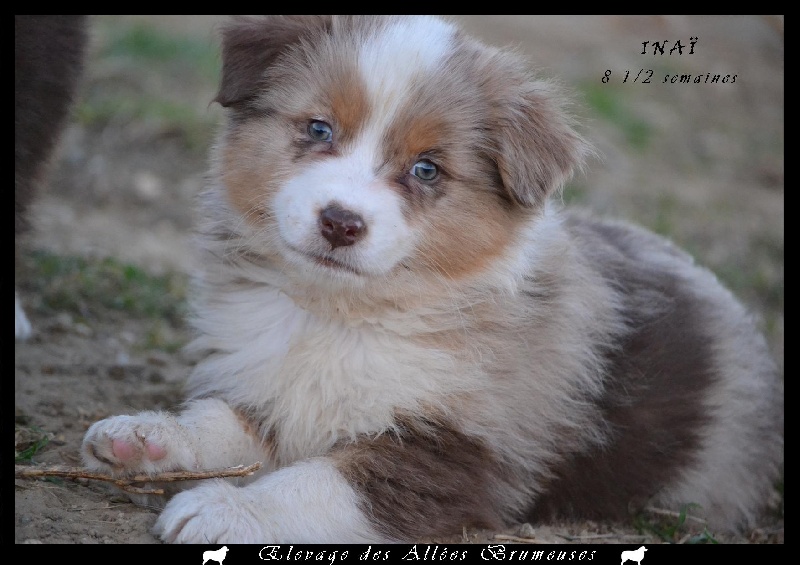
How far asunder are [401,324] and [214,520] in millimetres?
1048

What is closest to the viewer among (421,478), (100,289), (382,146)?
(421,478)

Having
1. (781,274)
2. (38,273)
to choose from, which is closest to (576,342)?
(38,273)

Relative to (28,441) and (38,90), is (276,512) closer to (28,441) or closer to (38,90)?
(28,441)

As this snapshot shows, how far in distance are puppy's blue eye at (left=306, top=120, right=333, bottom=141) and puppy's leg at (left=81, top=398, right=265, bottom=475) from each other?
3.71 ft

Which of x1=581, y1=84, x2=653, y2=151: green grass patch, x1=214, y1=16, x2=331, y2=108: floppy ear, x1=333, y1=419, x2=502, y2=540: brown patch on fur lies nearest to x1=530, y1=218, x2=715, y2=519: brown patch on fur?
x1=333, y1=419, x2=502, y2=540: brown patch on fur

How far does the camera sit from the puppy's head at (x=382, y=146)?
11.3 feet

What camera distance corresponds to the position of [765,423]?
4.61 m

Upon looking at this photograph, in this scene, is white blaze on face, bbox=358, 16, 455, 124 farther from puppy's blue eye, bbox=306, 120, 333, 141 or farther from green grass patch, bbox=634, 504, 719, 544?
green grass patch, bbox=634, 504, 719, 544

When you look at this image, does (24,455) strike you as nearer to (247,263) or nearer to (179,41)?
(247,263)

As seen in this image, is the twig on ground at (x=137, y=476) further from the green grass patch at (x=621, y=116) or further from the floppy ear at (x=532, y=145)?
the green grass patch at (x=621, y=116)

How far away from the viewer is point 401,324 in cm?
372

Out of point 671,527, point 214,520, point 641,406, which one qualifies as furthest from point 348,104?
point 671,527

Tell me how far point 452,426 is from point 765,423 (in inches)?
74.0

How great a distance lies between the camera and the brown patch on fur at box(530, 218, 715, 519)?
13.1 ft
